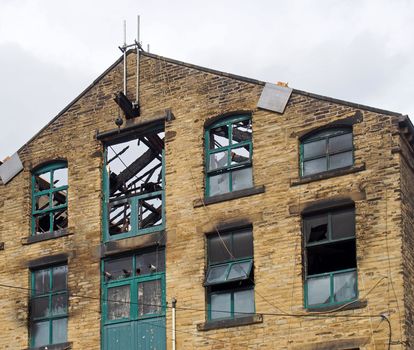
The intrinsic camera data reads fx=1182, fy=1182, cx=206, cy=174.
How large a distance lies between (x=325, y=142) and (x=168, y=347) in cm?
653

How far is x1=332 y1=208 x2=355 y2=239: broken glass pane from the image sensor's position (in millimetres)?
28641

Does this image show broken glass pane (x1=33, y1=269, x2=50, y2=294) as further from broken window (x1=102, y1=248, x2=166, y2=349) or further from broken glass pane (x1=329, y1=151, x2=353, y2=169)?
broken glass pane (x1=329, y1=151, x2=353, y2=169)

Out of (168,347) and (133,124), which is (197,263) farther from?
(133,124)

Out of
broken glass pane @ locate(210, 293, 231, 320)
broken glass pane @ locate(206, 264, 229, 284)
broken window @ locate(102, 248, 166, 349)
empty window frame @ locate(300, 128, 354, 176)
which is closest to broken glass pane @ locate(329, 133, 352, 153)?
empty window frame @ locate(300, 128, 354, 176)

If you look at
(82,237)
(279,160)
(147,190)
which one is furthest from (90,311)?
(279,160)

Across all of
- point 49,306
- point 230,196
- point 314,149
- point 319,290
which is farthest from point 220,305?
A: point 49,306

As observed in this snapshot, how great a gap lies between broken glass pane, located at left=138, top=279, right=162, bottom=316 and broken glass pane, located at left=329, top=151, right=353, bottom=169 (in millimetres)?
5506

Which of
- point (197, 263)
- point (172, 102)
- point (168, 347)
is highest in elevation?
point (172, 102)

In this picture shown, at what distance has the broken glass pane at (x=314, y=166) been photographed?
2961 cm

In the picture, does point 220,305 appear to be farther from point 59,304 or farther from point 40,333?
point 40,333

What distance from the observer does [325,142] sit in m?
29.8

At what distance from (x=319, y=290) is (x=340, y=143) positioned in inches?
149

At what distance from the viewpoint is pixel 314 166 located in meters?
29.7

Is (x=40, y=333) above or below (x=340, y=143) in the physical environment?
below
